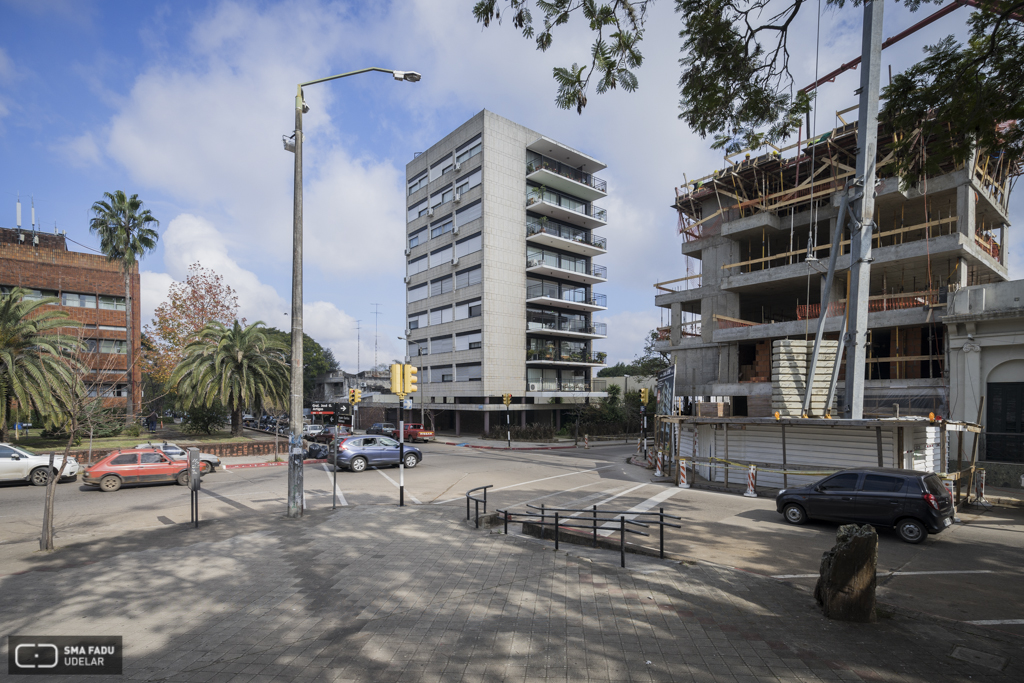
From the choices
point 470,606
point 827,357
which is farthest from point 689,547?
point 827,357

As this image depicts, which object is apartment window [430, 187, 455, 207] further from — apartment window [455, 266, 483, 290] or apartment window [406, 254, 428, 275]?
apartment window [455, 266, 483, 290]

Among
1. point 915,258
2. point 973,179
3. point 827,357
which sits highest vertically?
point 973,179

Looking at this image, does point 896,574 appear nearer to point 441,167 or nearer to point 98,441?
point 98,441

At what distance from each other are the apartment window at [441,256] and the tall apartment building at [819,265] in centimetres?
2220

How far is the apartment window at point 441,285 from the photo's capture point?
159 feet

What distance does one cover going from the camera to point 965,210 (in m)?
22.4

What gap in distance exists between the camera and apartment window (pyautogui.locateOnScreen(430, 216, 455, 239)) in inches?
1913

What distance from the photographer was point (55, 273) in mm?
38750

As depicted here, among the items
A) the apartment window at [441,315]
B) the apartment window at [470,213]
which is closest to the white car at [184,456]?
the apartment window at [441,315]

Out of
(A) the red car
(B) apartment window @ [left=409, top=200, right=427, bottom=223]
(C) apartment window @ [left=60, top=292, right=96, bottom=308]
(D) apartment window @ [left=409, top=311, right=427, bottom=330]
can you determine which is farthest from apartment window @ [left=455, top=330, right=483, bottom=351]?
(C) apartment window @ [left=60, top=292, right=96, bottom=308]

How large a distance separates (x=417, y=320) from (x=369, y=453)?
106 ft

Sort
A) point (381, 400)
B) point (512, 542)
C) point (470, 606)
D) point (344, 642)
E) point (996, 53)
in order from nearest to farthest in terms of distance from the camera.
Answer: point (344, 642) < point (470, 606) < point (996, 53) < point (512, 542) < point (381, 400)

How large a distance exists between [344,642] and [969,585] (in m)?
9.54

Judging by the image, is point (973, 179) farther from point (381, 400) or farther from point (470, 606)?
point (381, 400)
